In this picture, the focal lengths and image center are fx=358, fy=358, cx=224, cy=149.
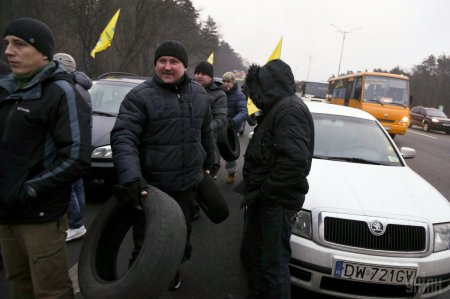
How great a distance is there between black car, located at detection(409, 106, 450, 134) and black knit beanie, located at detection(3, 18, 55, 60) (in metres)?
25.5

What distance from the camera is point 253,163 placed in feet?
8.93

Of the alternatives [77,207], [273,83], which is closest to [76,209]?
[77,207]

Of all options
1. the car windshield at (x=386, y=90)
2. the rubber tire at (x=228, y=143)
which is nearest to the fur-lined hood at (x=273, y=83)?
the rubber tire at (x=228, y=143)

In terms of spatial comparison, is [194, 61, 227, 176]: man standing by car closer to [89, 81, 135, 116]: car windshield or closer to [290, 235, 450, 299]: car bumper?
[89, 81, 135, 116]: car windshield

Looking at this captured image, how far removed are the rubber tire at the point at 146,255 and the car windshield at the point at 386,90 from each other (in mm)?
14980

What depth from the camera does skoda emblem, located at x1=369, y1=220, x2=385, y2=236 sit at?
9.04ft

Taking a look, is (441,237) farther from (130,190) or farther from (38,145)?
(38,145)

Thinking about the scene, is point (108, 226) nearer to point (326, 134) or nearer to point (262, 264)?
point (262, 264)

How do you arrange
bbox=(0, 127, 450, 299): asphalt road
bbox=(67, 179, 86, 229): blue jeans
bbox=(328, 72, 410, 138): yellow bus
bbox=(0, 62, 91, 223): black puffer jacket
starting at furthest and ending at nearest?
bbox=(328, 72, 410, 138): yellow bus < bbox=(67, 179, 86, 229): blue jeans < bbox=(0, 127, 450, 299): asphalt road < bbox=(0, 62, 91, 223): black puffer jacket

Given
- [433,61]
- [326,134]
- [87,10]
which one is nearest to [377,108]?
[326,134]

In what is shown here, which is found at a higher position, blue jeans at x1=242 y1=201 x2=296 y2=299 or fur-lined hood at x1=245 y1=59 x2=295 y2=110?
fur-lined hood at x1=245 y1=59 x2=295 y2=110

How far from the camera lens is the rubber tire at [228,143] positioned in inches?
174

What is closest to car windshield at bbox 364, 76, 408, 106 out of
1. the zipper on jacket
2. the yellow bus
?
the yellow bus

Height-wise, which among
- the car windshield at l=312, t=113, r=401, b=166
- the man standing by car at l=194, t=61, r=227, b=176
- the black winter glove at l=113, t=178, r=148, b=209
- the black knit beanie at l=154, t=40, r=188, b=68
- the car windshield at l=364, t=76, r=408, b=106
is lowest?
the black winter glove at l=113, t=178, r=148, b=209
